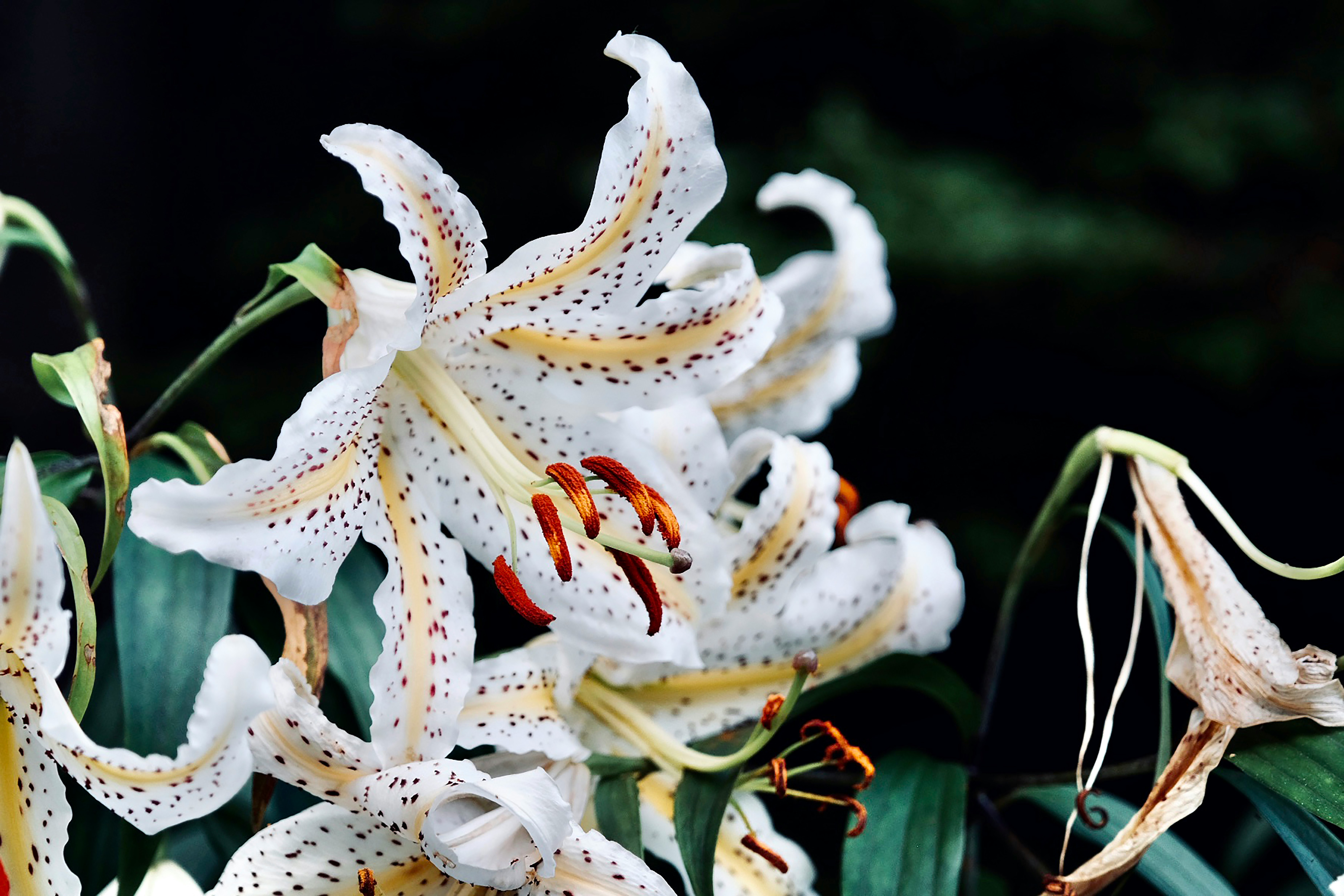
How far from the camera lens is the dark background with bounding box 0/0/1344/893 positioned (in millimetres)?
1851

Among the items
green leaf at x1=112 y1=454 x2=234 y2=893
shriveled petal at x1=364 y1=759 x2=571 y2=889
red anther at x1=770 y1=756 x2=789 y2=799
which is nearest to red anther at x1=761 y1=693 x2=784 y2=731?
red anther at x1=770 y1=756 x2=789 y2=799

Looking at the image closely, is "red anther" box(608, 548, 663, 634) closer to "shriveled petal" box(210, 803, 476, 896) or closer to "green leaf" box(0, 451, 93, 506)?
"shriveled petal" box(210, 803, 476, 896)

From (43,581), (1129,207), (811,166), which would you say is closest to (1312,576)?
(43,581)

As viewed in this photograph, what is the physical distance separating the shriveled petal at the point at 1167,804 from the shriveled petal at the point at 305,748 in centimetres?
26

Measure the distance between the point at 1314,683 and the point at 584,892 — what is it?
27cm

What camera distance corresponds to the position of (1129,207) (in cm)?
194

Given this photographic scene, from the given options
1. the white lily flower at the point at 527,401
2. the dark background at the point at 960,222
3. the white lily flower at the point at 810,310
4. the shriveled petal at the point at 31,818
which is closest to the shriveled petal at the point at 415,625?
the white lily flower at the point at 527,401

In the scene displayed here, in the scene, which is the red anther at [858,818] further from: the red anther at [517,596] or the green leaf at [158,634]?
the green leaf at [158,634]

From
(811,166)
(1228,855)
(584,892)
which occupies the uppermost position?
(811,166)

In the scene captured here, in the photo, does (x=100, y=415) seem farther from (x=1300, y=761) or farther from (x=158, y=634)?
(x=1300, y=761)

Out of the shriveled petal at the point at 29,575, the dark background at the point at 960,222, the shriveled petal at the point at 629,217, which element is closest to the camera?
the shriveled petal at the point at 29,575

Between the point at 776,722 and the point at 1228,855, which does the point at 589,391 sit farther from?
the point at 1228,855

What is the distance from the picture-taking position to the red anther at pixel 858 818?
21.0 inches

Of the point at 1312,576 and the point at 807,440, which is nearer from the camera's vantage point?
the point at 1312,576
